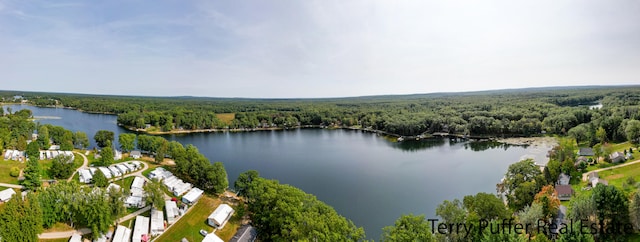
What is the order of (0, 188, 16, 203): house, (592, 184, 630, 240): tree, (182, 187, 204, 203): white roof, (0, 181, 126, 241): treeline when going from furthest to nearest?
(182, 187, 204, 203): white roof < (0, 188, 16, 203): house < (592, 184, 630, 240): tree < (0, 181, 126, 241): treeline

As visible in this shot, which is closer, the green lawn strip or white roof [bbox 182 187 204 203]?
the green lawn strip

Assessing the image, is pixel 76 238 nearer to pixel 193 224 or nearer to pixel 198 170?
pixel 193 224

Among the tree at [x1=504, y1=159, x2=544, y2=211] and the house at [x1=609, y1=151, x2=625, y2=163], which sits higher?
the house at [x1=609, y1=151, x2=625, y2=163]

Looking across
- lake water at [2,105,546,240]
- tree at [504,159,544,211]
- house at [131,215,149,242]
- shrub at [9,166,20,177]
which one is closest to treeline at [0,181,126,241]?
house at [131,215,149,242]

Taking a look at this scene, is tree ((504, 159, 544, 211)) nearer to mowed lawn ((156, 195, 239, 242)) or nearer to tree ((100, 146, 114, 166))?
mowed lawn ((156, 195, 239, 242))

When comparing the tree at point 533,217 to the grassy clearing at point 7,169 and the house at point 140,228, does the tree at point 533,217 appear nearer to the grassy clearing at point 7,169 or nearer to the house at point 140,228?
the house at point 140,228

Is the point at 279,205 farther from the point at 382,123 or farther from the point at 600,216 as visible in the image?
the point at 382,123

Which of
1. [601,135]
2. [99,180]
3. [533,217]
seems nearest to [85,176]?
[99,180]

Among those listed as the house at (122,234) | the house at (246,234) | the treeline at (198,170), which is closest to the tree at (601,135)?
the house at (246,234)
